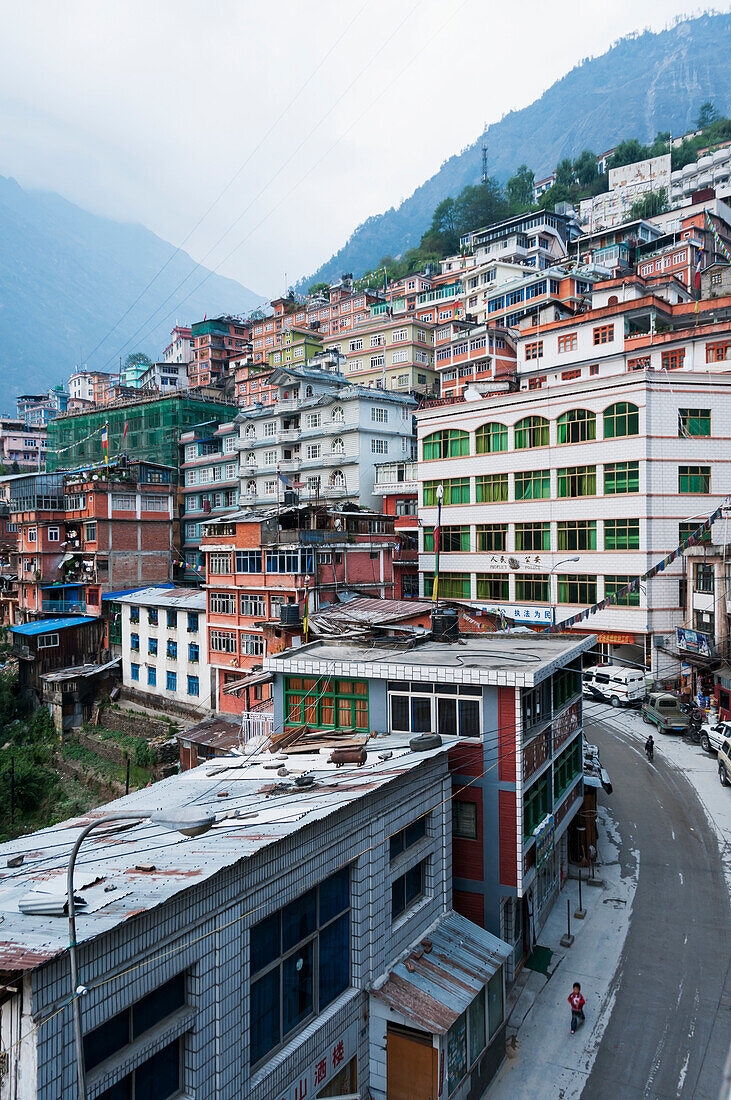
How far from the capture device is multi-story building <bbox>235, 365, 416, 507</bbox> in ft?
164

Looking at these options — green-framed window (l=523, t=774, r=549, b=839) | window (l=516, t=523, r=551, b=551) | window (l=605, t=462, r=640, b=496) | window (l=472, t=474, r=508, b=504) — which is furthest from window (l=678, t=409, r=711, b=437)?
green-framed window (l=523, t=774, r=549, b=839)

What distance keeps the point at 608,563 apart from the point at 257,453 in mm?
31087

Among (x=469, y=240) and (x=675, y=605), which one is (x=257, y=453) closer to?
(x=675, y=605)

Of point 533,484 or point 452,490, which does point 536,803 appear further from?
point 452,490

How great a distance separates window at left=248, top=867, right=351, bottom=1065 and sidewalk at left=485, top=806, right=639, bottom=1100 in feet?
15.0

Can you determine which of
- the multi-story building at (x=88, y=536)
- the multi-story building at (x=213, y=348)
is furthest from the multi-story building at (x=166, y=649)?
the multi-story building at (x=213, y=348)

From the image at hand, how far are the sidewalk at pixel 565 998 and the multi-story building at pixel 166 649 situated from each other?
21.8 metres

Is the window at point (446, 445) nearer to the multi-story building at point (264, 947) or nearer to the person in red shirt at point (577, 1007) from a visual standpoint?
the multi-story building at point (264, 947)

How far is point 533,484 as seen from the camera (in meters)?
41.8

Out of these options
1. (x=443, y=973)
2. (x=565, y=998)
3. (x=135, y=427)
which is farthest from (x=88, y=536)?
(x=443, y=973)

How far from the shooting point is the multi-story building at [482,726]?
13.9 metres

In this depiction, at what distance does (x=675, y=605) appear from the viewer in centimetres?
3700

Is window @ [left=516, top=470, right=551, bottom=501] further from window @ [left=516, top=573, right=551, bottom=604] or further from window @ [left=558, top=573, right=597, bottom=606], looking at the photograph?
window @ [left=558, top=573, right=597, bottom=606]

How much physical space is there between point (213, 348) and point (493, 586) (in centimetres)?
6024
